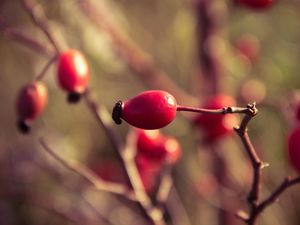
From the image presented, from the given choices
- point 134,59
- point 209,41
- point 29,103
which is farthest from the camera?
point 209,41

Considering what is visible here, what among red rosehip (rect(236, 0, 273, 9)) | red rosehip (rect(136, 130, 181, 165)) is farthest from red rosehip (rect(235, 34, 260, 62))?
red rosehip (rect(136, 130, 181, 165))

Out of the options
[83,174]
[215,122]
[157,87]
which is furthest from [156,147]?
[157,87]

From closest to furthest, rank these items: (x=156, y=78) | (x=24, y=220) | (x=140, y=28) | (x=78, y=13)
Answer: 1. (x=156, y=78)
2. (x=78, y=13)
3. (x=24, y=220)
4. (x=140, y=28)

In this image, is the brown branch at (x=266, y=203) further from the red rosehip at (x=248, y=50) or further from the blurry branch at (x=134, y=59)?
the red rosehip at (x=248, y=50)

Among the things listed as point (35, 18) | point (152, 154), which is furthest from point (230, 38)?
point (35, 18)

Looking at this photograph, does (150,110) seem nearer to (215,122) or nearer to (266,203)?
(266,203)

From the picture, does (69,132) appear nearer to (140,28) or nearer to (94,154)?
(94,154)

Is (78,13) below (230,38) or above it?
above
